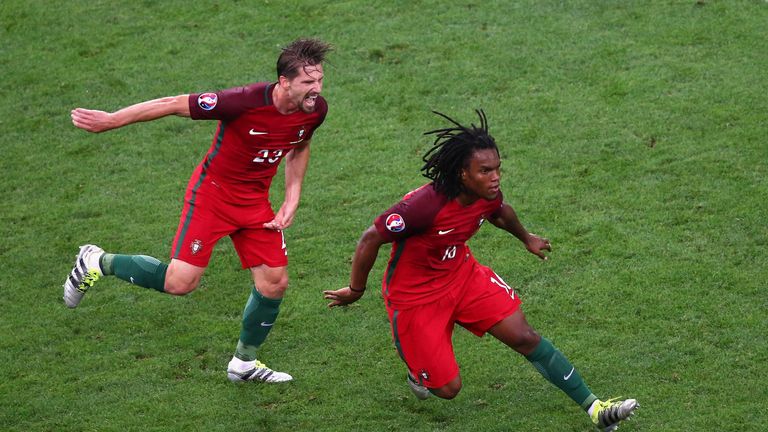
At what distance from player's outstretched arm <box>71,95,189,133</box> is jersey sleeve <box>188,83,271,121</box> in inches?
4.6

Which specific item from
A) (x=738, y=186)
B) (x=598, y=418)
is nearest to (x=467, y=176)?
(x=598, y=418)

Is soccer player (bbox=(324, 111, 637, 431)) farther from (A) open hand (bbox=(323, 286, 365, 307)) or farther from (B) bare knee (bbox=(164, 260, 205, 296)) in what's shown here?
(B) bare knee (bbox=(164, 260, 205, 296))

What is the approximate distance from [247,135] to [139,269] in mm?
1328

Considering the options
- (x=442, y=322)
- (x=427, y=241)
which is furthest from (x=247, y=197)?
(x=442, y=322)

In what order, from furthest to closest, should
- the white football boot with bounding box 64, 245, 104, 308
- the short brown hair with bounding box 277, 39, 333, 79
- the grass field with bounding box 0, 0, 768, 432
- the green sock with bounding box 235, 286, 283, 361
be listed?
the white football boot with bounding box 64, 245, 104, 308, the green sock with bounding box 235, 286, 283, 361, the grass field with bounding box 0, 0, 768, 432, the short brown hair with bounding box 277, 39, 333, 79

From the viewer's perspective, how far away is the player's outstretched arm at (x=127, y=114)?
761cm

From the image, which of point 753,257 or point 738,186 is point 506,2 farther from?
point 753,257

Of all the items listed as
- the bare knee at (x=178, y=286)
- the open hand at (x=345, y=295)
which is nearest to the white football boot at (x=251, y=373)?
the bare knee at (x=178, y=286)

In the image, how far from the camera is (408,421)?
8016 millimetres

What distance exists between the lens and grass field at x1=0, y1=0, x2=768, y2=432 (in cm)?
824

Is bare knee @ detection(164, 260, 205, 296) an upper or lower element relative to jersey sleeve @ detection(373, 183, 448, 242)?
lower

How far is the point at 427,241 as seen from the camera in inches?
294

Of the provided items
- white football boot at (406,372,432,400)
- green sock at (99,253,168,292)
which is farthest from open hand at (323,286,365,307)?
green sock at (99,253,168,292)

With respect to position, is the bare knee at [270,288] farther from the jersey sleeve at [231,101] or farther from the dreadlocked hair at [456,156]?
the dreadlocked hair at [456,156]
